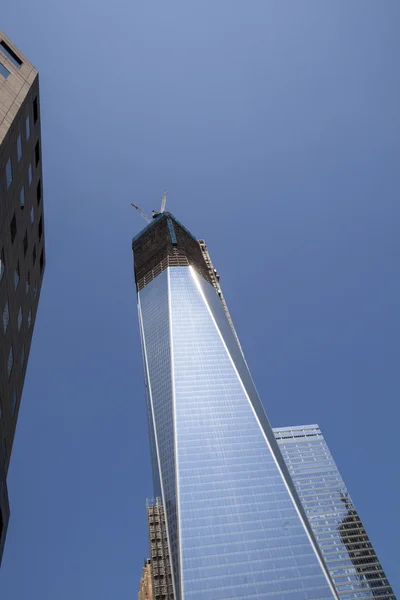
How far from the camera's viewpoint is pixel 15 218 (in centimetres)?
4050

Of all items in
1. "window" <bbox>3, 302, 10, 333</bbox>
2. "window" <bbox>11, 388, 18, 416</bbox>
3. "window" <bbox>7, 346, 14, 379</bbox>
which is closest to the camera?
"window" <bbox>3, 302, 10, 333</bbox>

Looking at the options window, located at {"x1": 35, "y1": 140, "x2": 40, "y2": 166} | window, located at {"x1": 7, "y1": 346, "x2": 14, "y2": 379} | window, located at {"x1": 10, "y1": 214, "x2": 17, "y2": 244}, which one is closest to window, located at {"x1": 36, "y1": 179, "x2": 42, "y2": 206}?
window, located at {"x1": 35, "y1": 140, "x2": 40, "y2": 166}

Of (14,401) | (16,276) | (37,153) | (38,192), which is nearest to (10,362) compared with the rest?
(14,401)

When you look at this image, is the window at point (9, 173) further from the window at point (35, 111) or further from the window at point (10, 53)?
the window at point (10, 53)

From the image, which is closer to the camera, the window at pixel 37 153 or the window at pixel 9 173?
the window at pixel 9 173

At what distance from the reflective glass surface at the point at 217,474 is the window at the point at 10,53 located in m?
102

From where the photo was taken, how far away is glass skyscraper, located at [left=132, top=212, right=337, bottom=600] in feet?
340

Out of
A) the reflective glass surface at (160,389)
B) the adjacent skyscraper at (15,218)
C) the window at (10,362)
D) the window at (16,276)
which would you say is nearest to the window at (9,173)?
the adjacent skyscraper at (15,218)

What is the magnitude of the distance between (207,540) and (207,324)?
238 feet

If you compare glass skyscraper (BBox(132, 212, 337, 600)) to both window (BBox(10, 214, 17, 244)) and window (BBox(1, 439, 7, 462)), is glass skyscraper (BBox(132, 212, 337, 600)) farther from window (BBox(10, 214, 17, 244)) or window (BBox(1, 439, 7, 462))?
window (BBox(10, 214, 17, 244))

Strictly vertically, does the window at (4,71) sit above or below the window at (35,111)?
below

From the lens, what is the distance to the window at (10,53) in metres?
39.9

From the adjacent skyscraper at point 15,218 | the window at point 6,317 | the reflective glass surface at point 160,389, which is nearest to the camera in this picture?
Result: the adjacent skyscraper at point 15,218

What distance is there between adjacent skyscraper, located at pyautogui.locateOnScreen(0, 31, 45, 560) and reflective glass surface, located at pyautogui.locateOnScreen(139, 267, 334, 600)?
7942 cm
